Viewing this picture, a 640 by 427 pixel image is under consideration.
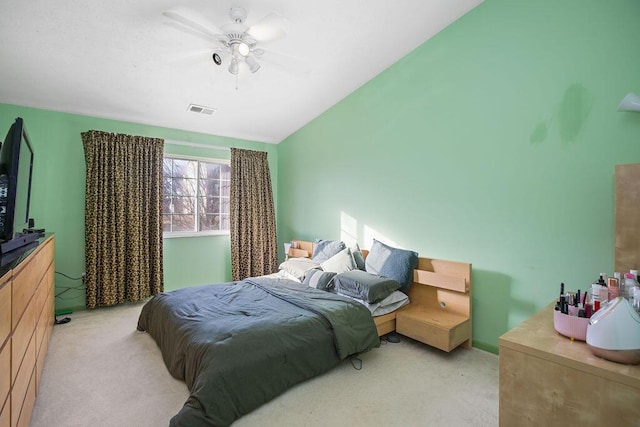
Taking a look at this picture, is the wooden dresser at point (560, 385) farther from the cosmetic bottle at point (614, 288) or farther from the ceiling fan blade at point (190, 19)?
the ceiling fan blade at point (190, 19)

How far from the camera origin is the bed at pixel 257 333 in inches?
68.1

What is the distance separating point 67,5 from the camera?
2221 mm

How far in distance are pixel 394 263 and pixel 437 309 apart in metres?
0.59

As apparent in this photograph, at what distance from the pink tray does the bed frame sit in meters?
1.08

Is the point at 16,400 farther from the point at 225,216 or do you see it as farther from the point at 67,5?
the point at 225,216

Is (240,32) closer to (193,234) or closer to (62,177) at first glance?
(62,177)

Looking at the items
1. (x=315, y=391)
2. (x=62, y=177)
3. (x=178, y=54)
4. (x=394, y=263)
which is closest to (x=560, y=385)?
(x=315, y=391)

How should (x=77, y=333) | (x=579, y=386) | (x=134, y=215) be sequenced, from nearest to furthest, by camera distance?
(x=579, y=386) → (x=77, y=333) → (x=134, y=215)

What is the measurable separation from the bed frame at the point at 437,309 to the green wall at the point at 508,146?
0.43 feet

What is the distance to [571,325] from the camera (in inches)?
53.0

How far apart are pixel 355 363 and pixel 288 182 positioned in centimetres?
342

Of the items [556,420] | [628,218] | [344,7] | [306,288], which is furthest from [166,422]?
[344,7]

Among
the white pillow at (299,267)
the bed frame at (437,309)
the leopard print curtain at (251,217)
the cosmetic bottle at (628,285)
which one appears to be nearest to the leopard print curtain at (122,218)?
the leopard print curtain at (251,217)

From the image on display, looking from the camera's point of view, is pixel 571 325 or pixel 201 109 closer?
pixel 571 325
